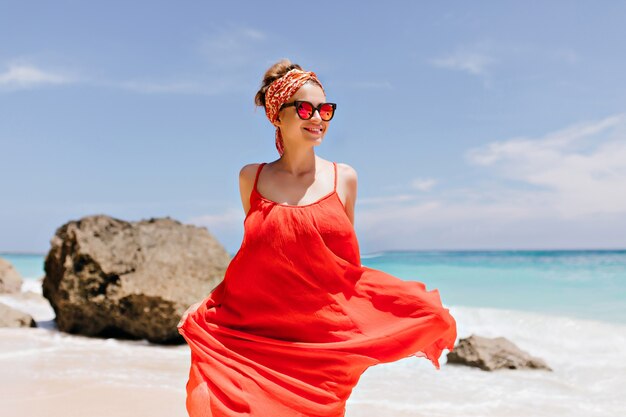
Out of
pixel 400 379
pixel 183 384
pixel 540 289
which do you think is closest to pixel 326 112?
pixel 183 384

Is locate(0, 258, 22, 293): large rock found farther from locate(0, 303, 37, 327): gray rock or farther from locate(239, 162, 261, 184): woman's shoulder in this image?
locate(239, 162, 261, 184): woman's shoulder

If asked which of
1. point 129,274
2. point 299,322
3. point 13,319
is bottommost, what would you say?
point 13,319

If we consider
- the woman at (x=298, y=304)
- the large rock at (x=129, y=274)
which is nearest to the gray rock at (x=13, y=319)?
the large rock at (x=129, y=274)

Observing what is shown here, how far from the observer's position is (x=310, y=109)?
3.13 metres

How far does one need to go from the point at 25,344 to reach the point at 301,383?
219 inches

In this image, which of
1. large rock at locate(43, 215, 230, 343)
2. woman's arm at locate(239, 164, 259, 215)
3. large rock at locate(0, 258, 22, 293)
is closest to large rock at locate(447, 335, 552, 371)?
large rock at locate(43, 215, 230, 343)

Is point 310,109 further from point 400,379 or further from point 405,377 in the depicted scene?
point 405,377

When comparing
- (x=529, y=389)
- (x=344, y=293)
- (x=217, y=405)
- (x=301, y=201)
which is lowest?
(x=529, y=389)

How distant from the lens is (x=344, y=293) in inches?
120

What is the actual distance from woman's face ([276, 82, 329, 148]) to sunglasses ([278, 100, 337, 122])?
18mm

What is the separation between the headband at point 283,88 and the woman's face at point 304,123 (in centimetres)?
3

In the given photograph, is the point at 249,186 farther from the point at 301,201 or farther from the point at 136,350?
the point at 136,350

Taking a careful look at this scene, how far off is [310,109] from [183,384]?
336 cm

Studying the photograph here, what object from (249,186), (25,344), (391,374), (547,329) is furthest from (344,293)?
(547,329)
